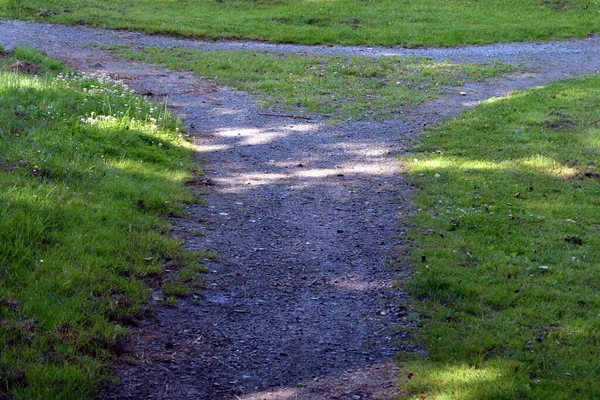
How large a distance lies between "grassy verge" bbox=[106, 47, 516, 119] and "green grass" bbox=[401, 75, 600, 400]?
7.56 feet

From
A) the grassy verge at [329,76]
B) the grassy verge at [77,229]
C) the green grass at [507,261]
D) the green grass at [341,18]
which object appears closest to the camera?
the grassy verge at [77,229]

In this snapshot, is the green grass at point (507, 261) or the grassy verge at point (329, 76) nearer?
the green grass at point (507, 261)

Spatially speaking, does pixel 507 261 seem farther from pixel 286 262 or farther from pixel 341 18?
pixel 341 18

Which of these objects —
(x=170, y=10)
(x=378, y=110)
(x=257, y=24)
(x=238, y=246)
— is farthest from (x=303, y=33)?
(x=238, y=246)

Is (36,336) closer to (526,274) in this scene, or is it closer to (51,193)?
(51,193)

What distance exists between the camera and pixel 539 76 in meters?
16.4

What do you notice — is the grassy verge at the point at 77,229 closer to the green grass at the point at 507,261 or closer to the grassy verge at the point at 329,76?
the green grass at the point at 507,261

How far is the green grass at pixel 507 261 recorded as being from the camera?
465 centimetres

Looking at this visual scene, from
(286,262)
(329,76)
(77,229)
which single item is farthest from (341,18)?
(77,229)

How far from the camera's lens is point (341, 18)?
74.6 feet

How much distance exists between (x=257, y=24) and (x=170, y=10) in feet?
11.0

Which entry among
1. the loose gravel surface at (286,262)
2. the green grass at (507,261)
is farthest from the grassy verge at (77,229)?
the green grass at (507,261)

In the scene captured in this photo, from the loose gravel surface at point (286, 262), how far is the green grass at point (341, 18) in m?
7.72

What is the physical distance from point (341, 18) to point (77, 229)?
17863 mm
